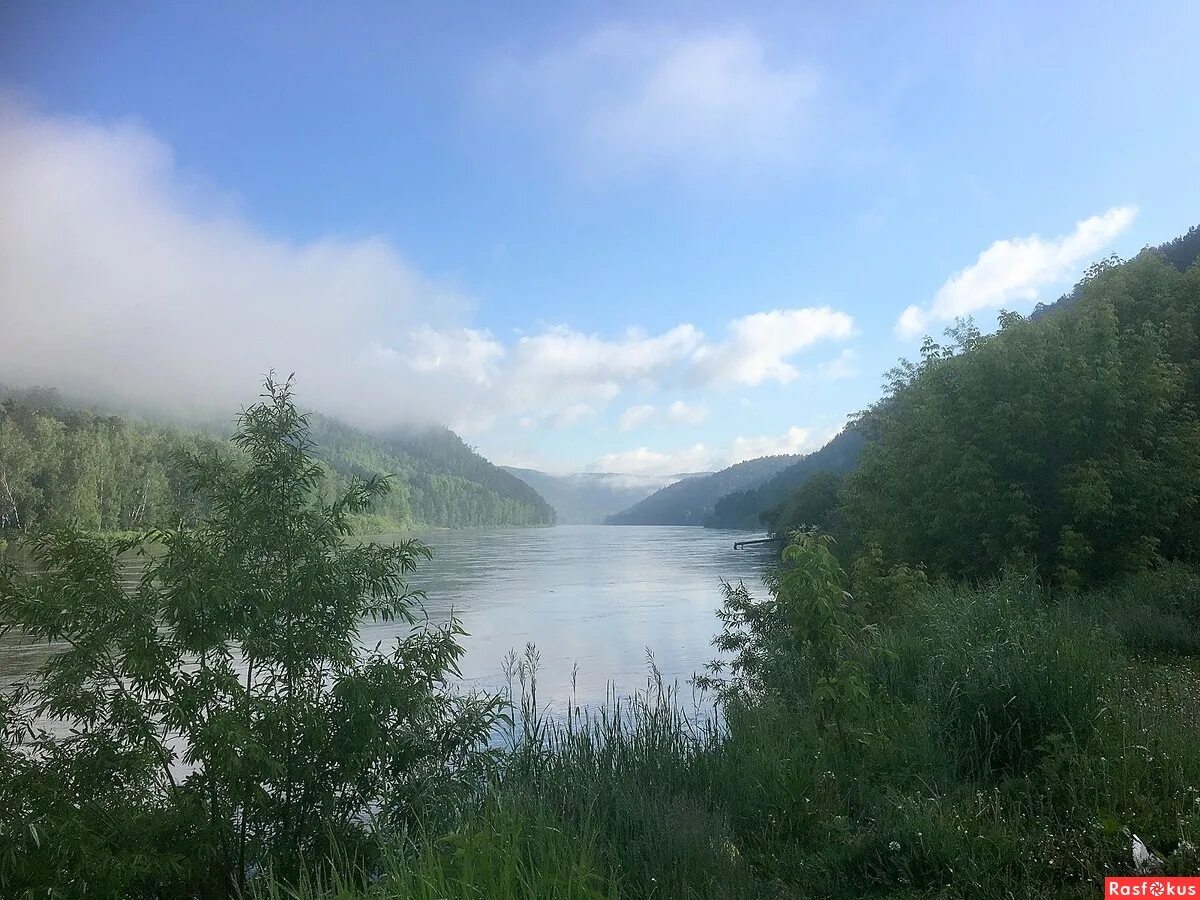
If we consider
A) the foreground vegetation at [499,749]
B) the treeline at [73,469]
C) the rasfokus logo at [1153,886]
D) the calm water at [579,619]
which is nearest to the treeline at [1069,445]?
the foreground vegetation at [499,749]

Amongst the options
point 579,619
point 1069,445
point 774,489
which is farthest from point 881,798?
point 774,489

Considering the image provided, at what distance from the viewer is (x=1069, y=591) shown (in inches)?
570

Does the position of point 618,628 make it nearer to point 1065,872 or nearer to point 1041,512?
point 1041,512

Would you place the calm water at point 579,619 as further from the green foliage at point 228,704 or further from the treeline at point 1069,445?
the treeline at point 1069,445

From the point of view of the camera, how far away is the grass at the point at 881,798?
13.1 feet

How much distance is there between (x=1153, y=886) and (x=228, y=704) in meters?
7.48

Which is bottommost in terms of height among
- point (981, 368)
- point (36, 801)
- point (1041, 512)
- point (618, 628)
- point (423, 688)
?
point (618, 628)

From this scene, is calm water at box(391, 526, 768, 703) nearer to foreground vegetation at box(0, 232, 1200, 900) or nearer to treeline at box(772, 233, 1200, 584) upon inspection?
foreground vegetation at box(0, 232, 1200, 900)

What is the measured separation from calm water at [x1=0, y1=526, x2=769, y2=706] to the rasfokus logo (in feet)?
22.2

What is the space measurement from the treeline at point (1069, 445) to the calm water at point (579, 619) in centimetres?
795

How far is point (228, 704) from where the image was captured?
769 cm

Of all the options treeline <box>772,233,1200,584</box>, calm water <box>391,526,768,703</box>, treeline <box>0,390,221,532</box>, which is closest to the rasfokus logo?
calm water <box>391,526,768,703</box>

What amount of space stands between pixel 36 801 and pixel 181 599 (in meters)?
2.09

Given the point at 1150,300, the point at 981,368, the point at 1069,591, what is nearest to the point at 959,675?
the point at 1069,591
